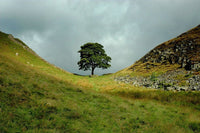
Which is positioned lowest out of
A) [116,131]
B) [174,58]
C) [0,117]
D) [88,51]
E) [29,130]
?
[116,131]

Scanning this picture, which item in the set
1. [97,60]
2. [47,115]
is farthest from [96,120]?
[97,60]

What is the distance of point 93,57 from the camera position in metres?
40.6

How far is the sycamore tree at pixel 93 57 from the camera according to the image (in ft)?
136

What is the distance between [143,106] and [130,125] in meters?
4.58

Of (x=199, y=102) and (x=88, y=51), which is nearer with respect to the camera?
(x=199, y=102)

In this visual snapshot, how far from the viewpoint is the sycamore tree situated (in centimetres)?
4153

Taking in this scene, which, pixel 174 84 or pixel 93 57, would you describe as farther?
pixel 93 57

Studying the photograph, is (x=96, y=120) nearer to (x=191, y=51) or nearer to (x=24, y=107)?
(x=24, y=107)

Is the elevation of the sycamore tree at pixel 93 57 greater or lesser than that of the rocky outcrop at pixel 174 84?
greater

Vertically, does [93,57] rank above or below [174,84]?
above

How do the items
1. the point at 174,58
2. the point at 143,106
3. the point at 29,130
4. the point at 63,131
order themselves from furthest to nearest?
the point at 174,58
the point at 143,106
the point at 63,131
the point at 29,130

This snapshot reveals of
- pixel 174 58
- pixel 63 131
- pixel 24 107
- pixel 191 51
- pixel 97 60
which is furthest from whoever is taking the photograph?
pixel 97 60

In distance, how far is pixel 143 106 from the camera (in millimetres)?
9969

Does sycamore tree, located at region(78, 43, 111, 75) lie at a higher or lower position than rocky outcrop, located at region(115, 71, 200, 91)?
higher
